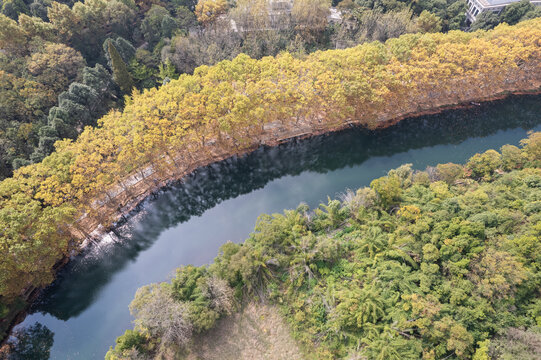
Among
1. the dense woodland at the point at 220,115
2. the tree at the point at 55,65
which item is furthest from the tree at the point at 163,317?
the tree at the point at 55,65

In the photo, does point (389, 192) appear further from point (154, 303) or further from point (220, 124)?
point (154, 303)

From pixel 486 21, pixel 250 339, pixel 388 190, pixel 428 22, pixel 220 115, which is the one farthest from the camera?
pixel 486 21

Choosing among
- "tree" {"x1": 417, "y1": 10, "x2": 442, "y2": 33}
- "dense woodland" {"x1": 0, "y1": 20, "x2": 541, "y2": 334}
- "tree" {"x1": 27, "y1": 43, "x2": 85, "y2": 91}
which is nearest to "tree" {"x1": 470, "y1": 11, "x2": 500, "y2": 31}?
"dense woodland" {"x1": 0, "y1": 20, "x2": 541, "y2": 334}

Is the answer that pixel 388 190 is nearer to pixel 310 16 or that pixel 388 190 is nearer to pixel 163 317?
pixel 163 317

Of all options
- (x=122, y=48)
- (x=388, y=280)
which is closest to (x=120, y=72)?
(x=122, y=48)

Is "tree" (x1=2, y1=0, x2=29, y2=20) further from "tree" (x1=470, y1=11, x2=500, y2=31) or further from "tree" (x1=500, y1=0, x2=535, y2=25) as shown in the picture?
"tree" (x1=500, y1=0, x2=535, y2=25)
